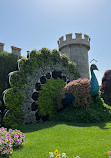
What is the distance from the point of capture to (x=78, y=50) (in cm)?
1336

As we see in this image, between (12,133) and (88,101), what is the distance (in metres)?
5.06

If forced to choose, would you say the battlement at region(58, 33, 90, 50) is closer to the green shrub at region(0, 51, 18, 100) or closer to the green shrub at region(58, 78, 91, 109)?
the green shrub at region(0, 51, 18, 100)

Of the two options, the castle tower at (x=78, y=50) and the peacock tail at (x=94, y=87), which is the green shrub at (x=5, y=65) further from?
the peacock tail at (x=94, y=87)

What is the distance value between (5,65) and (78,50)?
645 cm

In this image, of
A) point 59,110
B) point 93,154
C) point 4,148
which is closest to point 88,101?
point 59,110

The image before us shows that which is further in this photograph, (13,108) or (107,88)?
(107,88)

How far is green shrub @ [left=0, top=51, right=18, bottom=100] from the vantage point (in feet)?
33.5

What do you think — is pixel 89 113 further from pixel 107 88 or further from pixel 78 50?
pixel 78 50

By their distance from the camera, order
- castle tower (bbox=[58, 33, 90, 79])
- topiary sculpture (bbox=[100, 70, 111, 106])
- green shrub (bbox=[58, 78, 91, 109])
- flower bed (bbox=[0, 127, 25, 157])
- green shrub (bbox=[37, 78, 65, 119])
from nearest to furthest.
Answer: flower bed (bbox=[0, 127, 25, 157]) → green shrub (bbox=[58, 78, 91, 109]) → green shrub (bbox=[37, 78, 65, 119]) → topiary sculpture (bbox=[100, 70, 111, 106]) → castle tower (bbox=[58, 33, 90, 79])

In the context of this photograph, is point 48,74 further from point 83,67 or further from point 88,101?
point 83,67

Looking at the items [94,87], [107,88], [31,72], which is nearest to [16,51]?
[31,72]

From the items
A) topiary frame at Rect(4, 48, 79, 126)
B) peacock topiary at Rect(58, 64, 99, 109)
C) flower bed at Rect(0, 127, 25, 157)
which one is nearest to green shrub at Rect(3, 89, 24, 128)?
topiary frame at Rect(4, 48, 79, 126)

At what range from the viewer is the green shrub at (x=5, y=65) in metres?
10.2

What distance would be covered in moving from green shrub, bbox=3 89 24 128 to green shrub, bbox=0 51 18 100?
259 centimetres
